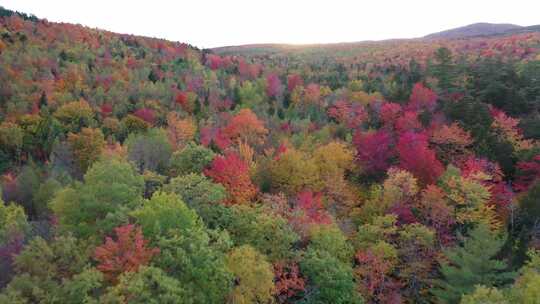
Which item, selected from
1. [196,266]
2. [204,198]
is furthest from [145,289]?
[204,198]

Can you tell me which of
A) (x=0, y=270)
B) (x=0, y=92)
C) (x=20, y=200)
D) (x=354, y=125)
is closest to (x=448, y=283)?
(x=0, y=270)

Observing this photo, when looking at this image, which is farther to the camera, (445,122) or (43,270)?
(445,122)

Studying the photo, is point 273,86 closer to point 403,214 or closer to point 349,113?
point 349,113

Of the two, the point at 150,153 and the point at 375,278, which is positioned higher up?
the point at 150,153

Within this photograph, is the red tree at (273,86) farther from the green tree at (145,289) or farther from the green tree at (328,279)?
the green tree at (145,289)

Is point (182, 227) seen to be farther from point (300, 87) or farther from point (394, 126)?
point (300, 87)
